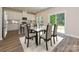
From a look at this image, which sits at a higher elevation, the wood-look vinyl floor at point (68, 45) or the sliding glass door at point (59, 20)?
the sliding glass door at point (59, 20)

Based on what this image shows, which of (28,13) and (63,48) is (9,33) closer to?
(28,13)

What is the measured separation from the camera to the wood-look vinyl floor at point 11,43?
123 cm

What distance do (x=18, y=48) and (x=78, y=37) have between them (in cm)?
95

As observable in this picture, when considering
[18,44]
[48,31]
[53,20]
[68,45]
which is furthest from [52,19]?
[18,44]

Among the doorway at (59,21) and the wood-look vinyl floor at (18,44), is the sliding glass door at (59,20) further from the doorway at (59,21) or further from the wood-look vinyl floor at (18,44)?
the wood-look vinyl floor at (18,44)

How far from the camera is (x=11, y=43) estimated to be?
49.8 inches

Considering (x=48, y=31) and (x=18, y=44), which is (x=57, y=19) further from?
(x=18, y=44)

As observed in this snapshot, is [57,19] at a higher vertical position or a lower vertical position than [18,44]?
higher

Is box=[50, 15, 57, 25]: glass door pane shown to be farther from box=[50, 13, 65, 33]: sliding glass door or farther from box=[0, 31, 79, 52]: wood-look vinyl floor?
box=[0, 31, 79, 52]: wood-look vinyl floor

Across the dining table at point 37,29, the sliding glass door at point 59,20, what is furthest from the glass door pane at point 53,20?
the dining table at point 37,29

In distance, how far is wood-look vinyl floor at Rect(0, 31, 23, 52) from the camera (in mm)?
1233
